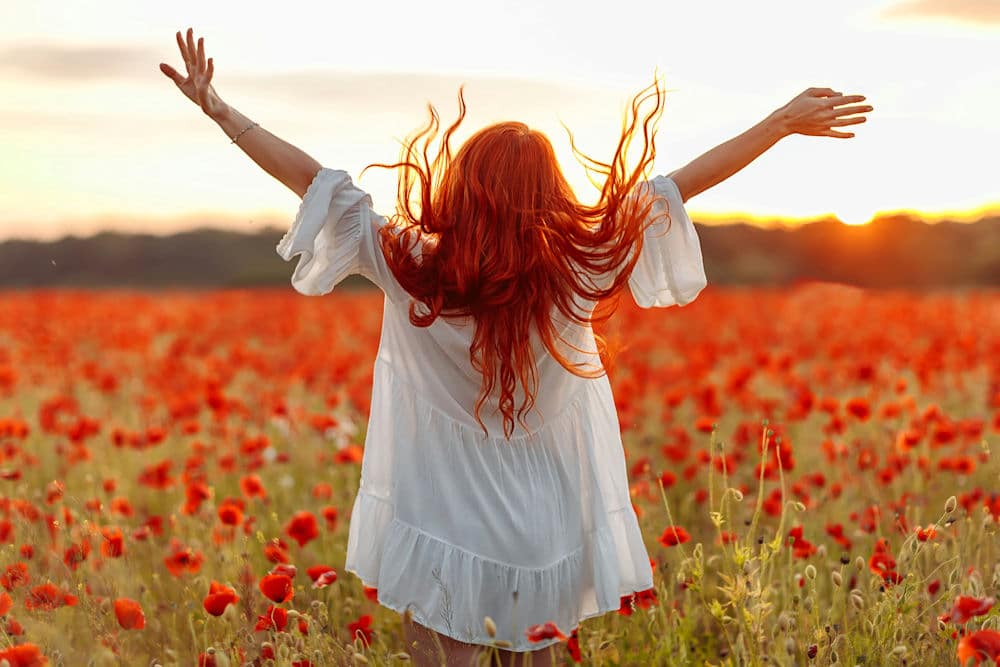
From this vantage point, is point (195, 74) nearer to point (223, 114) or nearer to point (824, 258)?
point (223, 114)

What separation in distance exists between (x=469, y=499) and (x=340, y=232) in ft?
2.38

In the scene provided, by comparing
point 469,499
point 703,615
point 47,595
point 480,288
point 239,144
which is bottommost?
point 703,615

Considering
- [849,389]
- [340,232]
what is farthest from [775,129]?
[849,389]

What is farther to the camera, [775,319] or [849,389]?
[775,319]

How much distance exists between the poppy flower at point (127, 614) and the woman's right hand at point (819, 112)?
1964 millimetres

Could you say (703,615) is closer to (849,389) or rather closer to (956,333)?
(849,389)

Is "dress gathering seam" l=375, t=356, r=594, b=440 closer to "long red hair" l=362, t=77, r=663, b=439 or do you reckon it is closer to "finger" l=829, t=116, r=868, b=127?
"long red hair" l=362, t=77, r=663, b=439

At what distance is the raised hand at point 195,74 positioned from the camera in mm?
2520

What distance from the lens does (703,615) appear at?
131 inches

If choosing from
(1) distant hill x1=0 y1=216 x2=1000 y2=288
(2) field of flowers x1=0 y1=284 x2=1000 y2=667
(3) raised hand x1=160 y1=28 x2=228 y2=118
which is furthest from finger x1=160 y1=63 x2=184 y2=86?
(1) distant hill x1=0 y1=216 x2=1000 y2=288

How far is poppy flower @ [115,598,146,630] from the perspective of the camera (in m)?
2.36

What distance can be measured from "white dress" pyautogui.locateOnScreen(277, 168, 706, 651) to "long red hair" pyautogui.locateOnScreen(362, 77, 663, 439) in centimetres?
7

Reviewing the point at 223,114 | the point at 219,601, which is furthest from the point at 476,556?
the point at 223,114

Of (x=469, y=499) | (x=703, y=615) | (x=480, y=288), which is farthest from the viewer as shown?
(x=703, y=615)
